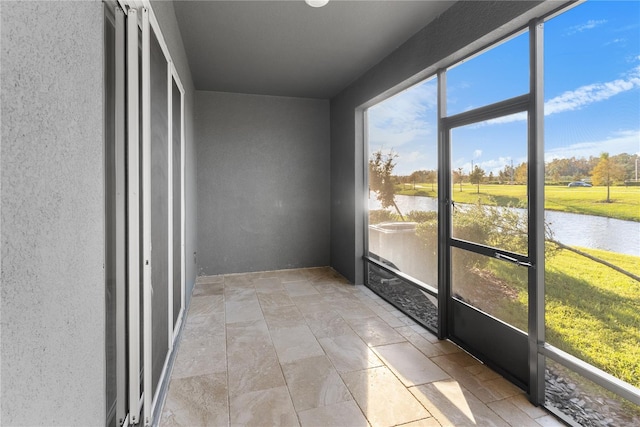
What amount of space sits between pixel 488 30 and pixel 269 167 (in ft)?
11.5

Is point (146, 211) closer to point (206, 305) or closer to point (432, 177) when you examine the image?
point (206, 305)

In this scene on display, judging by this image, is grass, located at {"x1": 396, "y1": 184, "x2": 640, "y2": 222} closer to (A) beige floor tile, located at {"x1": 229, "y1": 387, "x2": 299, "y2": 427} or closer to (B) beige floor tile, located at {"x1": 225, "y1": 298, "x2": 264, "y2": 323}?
(A) beige floor tile, located at {"x1": 229, "y1": 387, "x2": 299, "y2": 427}

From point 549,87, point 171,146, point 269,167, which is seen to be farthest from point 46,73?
point 269,167

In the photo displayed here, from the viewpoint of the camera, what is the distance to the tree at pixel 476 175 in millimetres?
2522

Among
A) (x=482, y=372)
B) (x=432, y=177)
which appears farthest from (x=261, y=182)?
(x=482, y=372)

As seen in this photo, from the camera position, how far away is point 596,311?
1.81 metres

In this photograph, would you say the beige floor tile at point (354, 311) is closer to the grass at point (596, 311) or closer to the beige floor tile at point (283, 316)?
the beige floor tile at point (283, 316)

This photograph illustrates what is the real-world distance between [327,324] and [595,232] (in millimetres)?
2208

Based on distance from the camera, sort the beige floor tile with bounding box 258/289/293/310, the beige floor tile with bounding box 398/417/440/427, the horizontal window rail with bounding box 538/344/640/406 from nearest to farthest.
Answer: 1. the horizontal window rail with bounding box 538/344/640/406
2. the beige floor tile with bounding box 398/417/440/427
3. the beige floor tile with bounding box 258/289/293/310

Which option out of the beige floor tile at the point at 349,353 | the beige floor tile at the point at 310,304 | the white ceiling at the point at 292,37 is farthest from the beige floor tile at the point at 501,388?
the white ceiling at the point at 292,37

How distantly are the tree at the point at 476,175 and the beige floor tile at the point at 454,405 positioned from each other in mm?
1457

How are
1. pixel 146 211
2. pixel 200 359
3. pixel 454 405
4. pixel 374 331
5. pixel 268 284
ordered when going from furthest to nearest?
pixel 268 284, pixel 374 331, pixel 200 359, pixel 454 405, pixel 146 211

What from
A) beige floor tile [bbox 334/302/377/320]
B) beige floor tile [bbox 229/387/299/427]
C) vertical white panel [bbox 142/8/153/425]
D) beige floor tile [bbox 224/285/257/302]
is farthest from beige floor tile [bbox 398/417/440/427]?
beige floor tile [bbox 224/285/257/302]

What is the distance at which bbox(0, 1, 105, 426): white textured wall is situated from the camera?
62 centimetres
